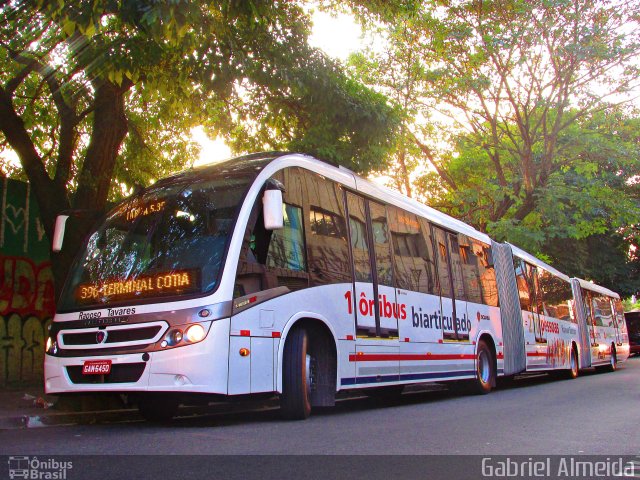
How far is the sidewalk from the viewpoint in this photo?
7.42m

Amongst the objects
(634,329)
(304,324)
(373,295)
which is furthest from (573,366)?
(634,329)

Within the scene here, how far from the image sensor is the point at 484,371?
1296 centimetres

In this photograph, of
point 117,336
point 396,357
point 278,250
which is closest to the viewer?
point 117,336

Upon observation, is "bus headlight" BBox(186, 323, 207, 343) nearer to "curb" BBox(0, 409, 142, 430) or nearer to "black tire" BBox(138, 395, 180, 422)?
"black tire" BBox(138, 395, 180, 422)

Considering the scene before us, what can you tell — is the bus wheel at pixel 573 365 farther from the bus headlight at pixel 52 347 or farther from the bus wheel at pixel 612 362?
the bus headlight at pixel 52 347

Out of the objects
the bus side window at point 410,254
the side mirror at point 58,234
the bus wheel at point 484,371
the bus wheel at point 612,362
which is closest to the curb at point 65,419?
the side mirror at point 58,234

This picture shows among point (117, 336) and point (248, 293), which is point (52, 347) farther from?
point (248, 293)

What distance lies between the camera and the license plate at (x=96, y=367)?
6422 millimetres

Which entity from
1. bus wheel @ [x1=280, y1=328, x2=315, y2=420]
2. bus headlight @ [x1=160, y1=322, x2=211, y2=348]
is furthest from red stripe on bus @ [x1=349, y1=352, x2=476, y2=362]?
bus headlight @ [x1=160, y1=322, x2=211, y2=348]

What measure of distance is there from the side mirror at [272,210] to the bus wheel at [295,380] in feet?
4.47

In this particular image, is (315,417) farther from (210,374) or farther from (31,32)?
(31,32)

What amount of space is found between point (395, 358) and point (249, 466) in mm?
5093

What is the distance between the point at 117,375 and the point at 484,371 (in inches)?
340

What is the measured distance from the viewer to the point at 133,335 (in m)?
6.43
